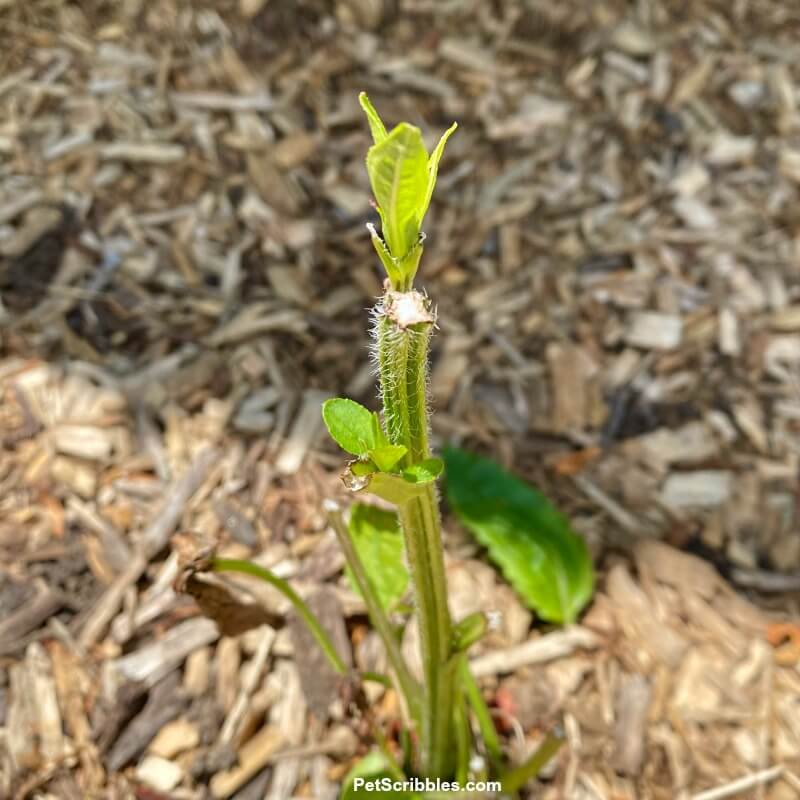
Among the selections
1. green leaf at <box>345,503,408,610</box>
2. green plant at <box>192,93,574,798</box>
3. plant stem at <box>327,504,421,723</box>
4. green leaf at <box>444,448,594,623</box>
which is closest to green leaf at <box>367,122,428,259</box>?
green plant at <box>192,93,574,798</box>

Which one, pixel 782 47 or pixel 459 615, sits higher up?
pixel 782 47

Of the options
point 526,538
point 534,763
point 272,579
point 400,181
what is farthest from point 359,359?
point 400,181

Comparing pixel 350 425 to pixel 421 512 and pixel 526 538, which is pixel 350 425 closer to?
pixel 421 512

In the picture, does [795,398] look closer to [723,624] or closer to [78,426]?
[723,624]

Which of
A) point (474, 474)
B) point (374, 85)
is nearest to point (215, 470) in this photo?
point (474, 474)

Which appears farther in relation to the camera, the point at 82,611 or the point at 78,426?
the point at 78,426

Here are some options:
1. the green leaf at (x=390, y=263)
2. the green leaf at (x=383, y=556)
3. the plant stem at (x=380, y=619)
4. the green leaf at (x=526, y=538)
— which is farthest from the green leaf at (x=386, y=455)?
the green leaf at (x=526, y=538)

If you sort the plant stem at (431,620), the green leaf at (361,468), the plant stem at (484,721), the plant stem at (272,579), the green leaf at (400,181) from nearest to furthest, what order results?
the green leaf at (400,181), the green leaf at (361,468), the plant stem at (431,620), the plant stem at (272,579), the plant stem at (484,721)

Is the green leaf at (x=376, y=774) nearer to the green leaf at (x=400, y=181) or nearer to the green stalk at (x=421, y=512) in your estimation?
the green stalk at (x=421, y=512)
